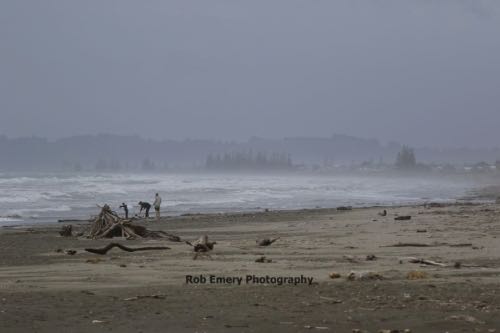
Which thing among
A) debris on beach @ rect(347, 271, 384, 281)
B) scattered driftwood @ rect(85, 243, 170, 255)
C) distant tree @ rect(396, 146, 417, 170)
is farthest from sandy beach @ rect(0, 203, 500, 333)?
distant tree @ rect(396, 146, 417, 170)

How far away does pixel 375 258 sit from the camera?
12.0 metres

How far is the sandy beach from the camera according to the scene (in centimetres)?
662

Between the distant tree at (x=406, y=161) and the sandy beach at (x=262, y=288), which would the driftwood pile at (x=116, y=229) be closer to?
the sandy beach at (x=262, y=288)

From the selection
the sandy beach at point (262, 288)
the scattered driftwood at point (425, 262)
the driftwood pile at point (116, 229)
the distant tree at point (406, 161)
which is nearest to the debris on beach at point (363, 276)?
the sandy beach at point (262, 288)

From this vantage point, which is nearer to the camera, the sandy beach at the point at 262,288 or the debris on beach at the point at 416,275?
the sandy beach at the point at 262,288

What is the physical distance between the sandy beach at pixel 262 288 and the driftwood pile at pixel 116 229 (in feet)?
7.66

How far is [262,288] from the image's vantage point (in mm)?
8711

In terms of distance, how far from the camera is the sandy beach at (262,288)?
21.7 feet

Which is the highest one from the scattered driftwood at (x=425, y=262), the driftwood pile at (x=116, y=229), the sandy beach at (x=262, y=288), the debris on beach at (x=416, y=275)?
the driftwood pile at (x=116, y=229)

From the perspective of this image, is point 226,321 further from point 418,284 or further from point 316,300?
point 418,284

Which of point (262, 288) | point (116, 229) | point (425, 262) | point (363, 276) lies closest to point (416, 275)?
point (363, 276)

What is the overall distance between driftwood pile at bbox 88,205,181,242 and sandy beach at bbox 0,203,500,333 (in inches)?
91.9

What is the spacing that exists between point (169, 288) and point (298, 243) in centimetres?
742

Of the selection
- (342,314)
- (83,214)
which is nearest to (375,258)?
(342,314)
